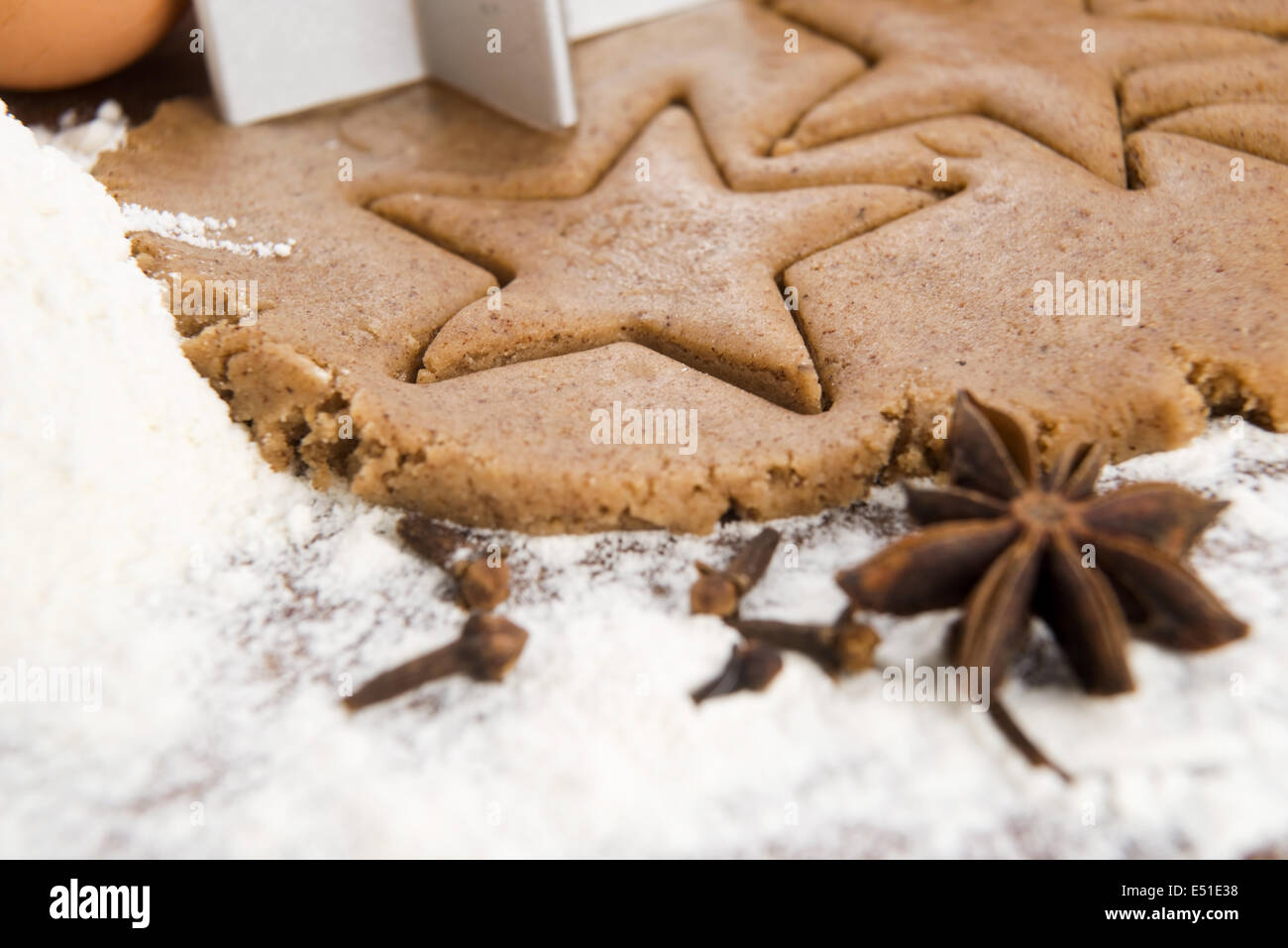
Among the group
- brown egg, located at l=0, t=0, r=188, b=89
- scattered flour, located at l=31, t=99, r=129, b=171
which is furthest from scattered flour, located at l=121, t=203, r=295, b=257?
brown egg, located at l=0, t=0, r=188, b=89

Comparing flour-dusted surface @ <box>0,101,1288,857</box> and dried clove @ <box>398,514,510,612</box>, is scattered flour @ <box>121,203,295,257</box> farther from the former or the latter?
dried clove @ <box>398,514,510,612</box>

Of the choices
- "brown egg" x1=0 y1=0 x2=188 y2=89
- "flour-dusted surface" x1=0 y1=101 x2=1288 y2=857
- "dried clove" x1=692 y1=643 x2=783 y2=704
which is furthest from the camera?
"brown egg" x1=0 y1=0 x2=188 y2=89

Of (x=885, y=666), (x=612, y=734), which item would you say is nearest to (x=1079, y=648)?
(x=885, y=666)

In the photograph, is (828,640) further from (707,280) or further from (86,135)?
(86,135)

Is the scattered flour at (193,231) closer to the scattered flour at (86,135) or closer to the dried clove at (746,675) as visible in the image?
the scattered flour at (86,135)

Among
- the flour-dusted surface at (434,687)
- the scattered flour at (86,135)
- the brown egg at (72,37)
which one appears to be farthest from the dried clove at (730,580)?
the brown egg at (72,37)

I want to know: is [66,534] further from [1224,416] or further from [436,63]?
[1224,416]
